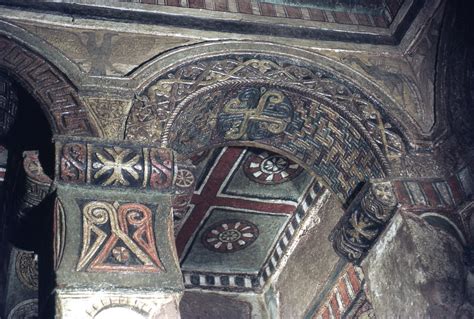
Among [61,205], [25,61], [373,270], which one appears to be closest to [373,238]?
[373,270]

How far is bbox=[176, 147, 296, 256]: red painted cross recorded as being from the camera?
6.20m

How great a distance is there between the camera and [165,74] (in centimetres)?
450

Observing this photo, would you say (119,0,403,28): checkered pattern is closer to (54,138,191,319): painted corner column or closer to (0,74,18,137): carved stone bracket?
(0,74,18,137): carved stone bracket

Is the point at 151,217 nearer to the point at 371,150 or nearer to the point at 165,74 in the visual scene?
the point at 165,74

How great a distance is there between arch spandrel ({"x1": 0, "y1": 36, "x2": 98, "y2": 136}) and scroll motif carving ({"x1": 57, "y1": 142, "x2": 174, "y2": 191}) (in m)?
0.13

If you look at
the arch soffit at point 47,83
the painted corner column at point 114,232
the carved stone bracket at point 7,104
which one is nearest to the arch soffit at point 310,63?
the arch soffit at point 47,83

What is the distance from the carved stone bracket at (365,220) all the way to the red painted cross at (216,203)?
1432mm

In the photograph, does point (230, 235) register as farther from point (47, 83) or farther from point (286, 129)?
point (47, 83)

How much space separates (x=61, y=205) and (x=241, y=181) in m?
2.51

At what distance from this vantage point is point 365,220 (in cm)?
470

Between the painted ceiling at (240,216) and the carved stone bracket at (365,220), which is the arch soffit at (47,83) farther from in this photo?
the painted ceiling at (240,216)

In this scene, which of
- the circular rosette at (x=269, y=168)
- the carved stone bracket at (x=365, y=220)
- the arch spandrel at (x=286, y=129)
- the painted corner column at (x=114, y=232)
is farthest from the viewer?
the circular rosette at (x=269, y=168)

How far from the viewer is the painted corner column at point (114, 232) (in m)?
3.71

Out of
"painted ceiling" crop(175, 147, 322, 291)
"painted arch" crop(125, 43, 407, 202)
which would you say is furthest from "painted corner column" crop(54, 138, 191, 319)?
"painted ceiling" crop(175, 147, 322, 291)
